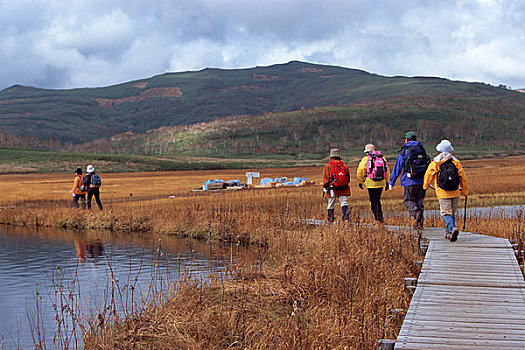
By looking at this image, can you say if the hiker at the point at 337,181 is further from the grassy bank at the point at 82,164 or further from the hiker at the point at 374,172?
the grassy bank at the point at 82,164

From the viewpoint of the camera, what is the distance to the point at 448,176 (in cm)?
1297

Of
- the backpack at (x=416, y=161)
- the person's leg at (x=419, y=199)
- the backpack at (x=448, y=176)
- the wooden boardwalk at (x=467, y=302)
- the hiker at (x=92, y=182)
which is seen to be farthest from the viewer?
the hiker at (x=92, y=182)

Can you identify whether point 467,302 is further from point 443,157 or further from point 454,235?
point 443,157

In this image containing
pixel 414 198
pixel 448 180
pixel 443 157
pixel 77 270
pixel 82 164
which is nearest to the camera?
pixel 448 180

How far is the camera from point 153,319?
893 cm

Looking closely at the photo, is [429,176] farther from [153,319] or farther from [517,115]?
[517,115]

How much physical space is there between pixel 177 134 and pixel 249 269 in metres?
183

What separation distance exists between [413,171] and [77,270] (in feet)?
31.4

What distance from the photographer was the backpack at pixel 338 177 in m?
16.1

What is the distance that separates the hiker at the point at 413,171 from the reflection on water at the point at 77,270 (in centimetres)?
515

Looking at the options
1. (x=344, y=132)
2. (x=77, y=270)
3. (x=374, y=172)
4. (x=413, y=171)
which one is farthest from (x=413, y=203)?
(x=344, y=132)

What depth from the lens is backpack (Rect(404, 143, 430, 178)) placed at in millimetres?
14461

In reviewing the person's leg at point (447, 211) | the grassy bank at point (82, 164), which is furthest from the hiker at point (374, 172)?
the grassy bank at point (82, 164)

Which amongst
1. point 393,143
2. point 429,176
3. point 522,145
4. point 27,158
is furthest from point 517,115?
point 429,176
